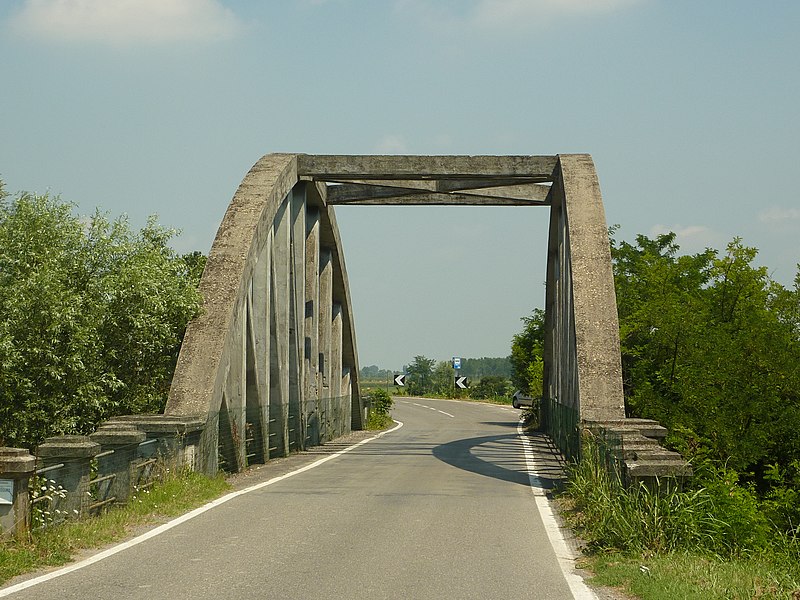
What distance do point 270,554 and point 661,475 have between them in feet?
14.3

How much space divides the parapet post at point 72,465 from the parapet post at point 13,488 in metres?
1.17

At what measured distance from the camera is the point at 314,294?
2939 cm

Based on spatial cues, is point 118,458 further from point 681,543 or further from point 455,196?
point 455,196

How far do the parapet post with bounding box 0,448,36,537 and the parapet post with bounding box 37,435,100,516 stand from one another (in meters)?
1.17

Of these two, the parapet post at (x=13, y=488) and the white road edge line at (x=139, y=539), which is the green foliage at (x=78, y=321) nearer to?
the white road edge line at (x=139, y=539)

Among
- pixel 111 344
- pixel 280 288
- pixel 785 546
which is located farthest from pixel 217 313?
pixel 785 546

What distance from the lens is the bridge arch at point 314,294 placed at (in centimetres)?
1873

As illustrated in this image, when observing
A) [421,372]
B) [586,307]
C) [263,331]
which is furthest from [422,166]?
[421,372]

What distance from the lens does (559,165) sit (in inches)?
1014

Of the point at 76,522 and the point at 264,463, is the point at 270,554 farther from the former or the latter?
the point at 264,463

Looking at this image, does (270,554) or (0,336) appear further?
(0,336)

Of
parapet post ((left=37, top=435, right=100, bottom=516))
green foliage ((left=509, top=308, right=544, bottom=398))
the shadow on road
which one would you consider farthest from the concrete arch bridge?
green foliage ((left=509, top=308, right=544, bottom=398))

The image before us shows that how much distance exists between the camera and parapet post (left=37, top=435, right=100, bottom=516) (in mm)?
10984

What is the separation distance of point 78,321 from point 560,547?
12.2 m
